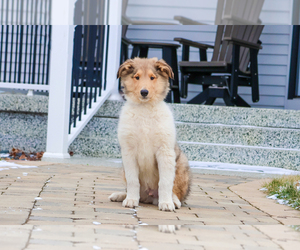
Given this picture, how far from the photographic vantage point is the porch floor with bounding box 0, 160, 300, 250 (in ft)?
5.93

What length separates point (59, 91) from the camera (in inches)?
201

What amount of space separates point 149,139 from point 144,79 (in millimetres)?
395

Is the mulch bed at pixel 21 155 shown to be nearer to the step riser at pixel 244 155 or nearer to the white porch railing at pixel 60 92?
the white porch railing at pixel 60 92

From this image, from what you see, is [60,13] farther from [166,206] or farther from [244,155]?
[244,155]

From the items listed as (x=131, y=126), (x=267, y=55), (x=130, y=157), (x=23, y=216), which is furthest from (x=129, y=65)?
(x=267, y=55)

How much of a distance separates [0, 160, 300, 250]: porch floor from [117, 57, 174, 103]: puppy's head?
2.42ft

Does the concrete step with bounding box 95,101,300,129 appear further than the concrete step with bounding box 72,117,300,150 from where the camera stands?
Yes

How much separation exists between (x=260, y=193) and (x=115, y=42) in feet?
11.6

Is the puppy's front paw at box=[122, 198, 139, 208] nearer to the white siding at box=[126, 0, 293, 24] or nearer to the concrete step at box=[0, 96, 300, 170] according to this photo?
the white siding at box=[126, 0, 293, 24]

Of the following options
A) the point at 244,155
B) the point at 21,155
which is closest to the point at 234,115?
the point at 244,155

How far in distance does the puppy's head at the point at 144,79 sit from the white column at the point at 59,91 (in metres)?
2.45

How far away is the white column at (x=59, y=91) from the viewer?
16.6 ft

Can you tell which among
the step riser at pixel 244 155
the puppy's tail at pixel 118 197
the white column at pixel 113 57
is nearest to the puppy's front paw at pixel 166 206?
the puppy's tail at pixel 118 197

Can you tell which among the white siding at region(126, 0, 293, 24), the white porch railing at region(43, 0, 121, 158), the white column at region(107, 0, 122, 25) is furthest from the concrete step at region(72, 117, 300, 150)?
the white siding at region(126, 0, 293, 24)
